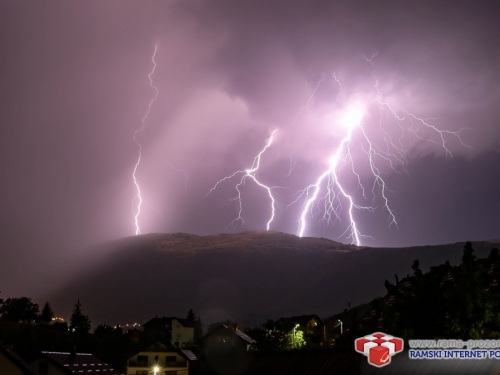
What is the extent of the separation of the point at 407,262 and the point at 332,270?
20.6 m

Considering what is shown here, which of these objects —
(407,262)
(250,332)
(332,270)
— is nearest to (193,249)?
(332,270)

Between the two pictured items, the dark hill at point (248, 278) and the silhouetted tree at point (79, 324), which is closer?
the silhouetted tree at point (79, 324)

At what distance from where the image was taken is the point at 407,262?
440ft

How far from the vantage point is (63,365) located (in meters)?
36.6

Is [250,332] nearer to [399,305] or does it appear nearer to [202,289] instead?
[399,305]

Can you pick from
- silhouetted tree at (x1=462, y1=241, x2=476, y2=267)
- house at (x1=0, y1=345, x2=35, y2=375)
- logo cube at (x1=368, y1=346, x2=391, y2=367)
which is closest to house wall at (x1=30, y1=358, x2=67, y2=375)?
house at (x1=0, y1=345, x2=35, y2=375)

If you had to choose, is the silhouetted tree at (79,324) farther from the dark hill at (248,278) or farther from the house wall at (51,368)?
the dark hill at (248,278)

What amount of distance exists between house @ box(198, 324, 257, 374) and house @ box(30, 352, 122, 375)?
21.7m

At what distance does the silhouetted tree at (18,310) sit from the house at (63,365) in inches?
3466

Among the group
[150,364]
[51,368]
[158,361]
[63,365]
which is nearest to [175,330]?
[150,364]

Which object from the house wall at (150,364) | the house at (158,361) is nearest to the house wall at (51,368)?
the house at (158,361)

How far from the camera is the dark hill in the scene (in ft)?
428

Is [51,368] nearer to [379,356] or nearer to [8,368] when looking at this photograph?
[8,368]

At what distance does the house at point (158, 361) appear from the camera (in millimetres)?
60031
